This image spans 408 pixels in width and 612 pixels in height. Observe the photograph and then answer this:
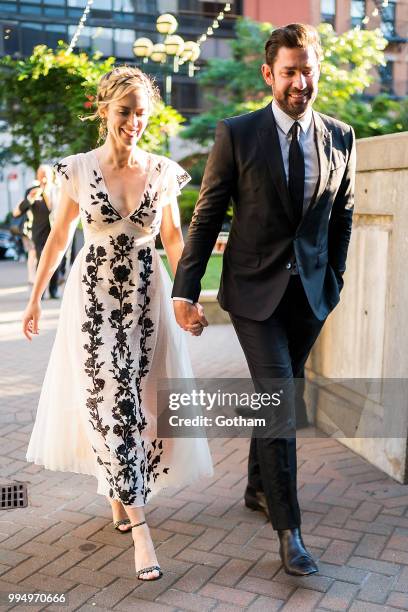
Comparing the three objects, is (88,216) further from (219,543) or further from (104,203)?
(219,543)

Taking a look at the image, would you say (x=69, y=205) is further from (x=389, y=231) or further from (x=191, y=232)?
(x=389, y=231)

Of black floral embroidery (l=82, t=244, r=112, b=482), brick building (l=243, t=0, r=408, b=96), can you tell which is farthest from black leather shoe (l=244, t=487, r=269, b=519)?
brick building (l=243, t=0, r=408, b=96)

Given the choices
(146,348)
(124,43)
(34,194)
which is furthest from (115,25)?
(146,348)

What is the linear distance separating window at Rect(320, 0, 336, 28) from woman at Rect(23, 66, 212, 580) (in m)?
38.1

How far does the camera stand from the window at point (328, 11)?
124ft

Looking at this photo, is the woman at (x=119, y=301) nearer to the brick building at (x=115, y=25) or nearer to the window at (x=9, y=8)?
the brick building at (x=115, y=25)

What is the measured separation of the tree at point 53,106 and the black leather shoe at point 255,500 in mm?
8378

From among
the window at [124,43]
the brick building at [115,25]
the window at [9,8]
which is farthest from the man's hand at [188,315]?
the window at [124,43]

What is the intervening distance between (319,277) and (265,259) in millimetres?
255

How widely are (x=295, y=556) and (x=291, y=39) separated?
203 cm

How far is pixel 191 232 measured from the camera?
3.03 m

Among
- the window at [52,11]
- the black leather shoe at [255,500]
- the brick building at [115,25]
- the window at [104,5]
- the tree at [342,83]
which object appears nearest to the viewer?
the black leather shoe at [255,500]

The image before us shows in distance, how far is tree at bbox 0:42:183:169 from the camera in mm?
12727

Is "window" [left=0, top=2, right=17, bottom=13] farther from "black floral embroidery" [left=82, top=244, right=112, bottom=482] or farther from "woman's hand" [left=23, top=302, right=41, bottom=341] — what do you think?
"black floral embroidery" [left=82, top=244, right=112, bottom=482]
